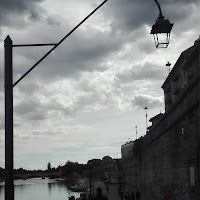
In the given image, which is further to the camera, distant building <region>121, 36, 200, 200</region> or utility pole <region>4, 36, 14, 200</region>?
distant building <region>121, 36, 200, 200</region>

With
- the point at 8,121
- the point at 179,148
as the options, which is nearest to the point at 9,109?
the point at 8,121

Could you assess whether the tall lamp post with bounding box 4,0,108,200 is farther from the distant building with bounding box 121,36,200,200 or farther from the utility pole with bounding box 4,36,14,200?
the distant building with bounding box 121,36,200,200

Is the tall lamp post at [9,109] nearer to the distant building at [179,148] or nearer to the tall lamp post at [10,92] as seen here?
the tall lamp post at [10,92]

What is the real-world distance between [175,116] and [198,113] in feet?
19.4

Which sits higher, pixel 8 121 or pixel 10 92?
pixel 10 92

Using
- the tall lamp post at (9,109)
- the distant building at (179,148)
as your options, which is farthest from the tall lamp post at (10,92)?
the distant building at (179,148)

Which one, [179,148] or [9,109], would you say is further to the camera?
[179,148]

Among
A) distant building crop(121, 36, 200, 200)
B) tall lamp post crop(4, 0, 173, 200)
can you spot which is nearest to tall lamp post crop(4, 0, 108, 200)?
tall lamp post crop(4, 0, 173, 200)

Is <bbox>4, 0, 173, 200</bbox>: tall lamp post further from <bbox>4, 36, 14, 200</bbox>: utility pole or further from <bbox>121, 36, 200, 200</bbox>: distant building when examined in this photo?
<bbox>121, 36, 200, 200</bbox>: distant building

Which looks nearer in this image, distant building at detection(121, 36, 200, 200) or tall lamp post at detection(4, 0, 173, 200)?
tall lamp post at detection(4, 0, 173, 200)

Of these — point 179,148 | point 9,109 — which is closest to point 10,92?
point 9,109

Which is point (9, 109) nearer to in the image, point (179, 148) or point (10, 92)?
point (10, 92)

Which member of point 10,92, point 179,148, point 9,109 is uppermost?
point 10,92

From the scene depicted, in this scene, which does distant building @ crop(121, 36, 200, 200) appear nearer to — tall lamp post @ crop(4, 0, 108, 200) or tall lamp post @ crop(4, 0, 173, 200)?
tall lamp post @ crop(4, 0, 173, 200)
